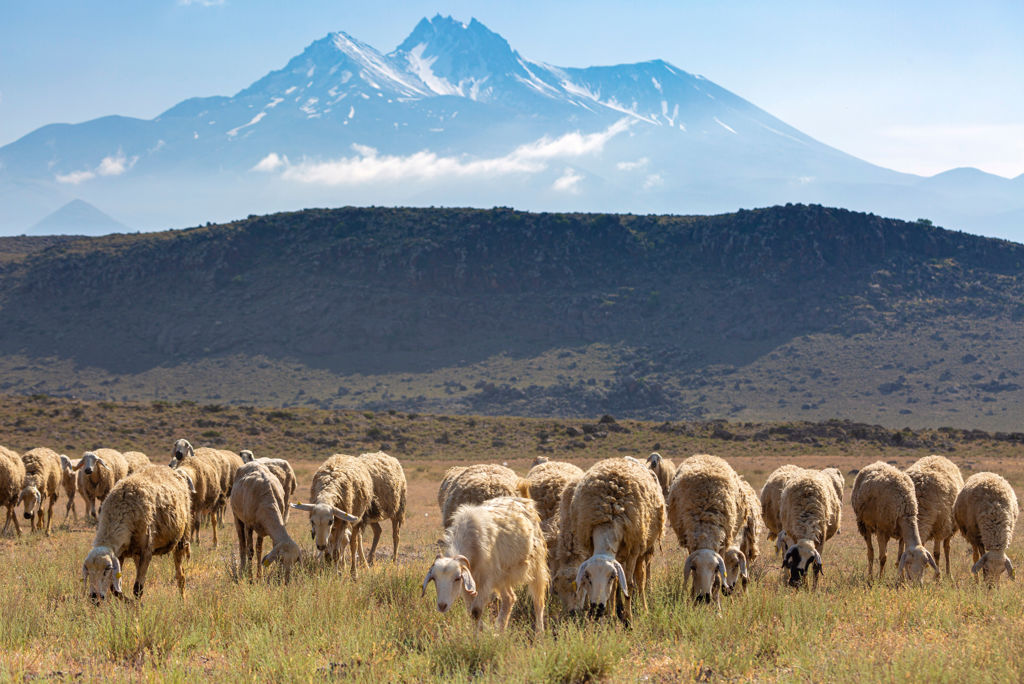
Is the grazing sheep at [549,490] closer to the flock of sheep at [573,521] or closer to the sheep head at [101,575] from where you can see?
the flock of sheep at [573,521]

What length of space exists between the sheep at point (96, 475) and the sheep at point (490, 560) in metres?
12.2

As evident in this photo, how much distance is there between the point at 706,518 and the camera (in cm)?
1085

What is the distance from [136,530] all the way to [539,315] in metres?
85.7

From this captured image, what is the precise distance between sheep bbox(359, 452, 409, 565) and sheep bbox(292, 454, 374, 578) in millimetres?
293

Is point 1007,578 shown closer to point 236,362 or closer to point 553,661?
point 553,661

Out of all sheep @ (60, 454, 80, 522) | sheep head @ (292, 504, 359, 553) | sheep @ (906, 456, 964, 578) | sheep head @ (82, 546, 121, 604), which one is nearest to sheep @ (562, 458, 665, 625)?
sheep head @ (292, 504, 359, 553)

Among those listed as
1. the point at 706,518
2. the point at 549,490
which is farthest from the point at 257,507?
the point at 706,518

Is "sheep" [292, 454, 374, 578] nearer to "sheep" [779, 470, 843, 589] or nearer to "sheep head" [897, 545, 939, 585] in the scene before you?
"sheep" [779, 470, 843, 589]

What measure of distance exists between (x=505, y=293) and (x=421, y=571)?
89.6 meters

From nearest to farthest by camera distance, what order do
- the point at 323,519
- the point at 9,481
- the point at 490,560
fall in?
the point at 490,560 → the point at 323,519 → the point at 9,481

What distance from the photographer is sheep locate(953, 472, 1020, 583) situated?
39.7 feet

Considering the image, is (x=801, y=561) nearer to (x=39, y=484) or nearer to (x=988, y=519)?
(x=988, y=519)

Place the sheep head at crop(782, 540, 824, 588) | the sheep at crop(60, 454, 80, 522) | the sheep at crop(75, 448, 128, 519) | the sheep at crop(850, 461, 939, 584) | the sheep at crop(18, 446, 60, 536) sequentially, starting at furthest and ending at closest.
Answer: the sheep at crop(60, 454, 80, 522) → the sheep at crop(75, 448, 128, 519) → the sheep at crop(18, 446, 60, 536) → the sheep at crop(850, 461, 939, 584) → the sheep head at crop(782, 540, 824, 588)

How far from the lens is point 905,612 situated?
928cm
